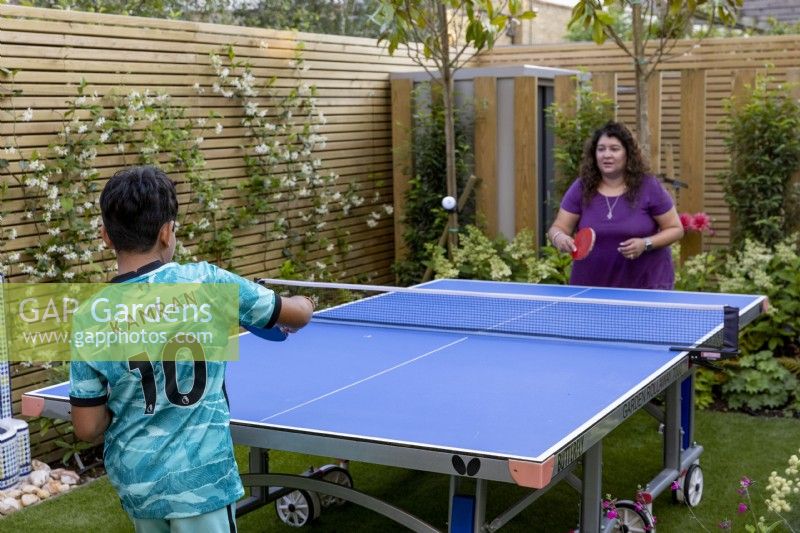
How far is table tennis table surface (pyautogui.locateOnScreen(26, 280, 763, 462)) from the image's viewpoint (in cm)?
325

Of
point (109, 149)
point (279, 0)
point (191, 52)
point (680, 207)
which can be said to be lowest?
point (680, 207)

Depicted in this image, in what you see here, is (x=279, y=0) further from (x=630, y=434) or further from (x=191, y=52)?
(x=630, y=434)

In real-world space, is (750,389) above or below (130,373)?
below

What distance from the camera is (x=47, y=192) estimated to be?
6152 mm

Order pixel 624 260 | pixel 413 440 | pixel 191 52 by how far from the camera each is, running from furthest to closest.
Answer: pixel 191 52, pixel 624 260, pixel 413 440

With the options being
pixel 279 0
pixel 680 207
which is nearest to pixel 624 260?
pixel 680 207

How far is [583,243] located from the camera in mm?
6062

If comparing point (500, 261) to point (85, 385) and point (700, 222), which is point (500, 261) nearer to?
point (700, 222)

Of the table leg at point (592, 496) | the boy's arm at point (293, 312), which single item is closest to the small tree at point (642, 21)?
the table leg at point (592, 496)

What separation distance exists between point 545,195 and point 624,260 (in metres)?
3.13

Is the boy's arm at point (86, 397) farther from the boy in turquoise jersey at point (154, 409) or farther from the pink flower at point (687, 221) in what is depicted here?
the pink flower at point (687, 221)

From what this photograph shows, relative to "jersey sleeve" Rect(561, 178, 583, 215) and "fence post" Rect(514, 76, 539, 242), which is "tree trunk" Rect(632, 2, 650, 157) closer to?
"fence post" Rect(514, 76, 539, 242)

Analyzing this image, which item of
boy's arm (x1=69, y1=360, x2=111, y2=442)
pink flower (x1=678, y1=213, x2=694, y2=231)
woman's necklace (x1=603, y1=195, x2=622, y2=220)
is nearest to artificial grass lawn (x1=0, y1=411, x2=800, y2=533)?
woman's necklace (x1=603, y1=195, x2=622, y2=220)

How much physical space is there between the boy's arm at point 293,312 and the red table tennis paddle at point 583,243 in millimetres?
3139
